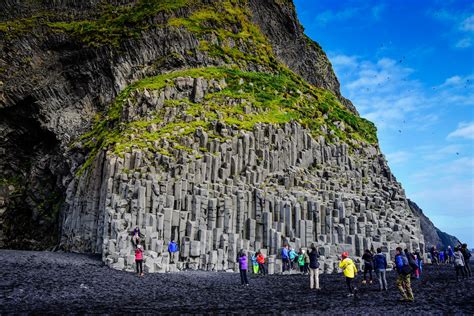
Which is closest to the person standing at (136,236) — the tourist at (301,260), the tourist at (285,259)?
the tourist at (285,259)

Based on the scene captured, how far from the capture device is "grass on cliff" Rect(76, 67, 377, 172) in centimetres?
3512

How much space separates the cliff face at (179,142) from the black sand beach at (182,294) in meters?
4.17

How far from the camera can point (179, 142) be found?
111 ft

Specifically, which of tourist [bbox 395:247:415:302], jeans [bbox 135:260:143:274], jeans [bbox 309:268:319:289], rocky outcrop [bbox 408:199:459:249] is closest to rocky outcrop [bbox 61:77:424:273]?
jeans [bbox 135:260:143:274]

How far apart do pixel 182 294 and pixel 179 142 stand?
55.2 ft

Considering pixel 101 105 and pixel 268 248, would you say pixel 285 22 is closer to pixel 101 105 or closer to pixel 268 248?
pixel 101 105

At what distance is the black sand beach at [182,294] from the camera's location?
47.9 ft

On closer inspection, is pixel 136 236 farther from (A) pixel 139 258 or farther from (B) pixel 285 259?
(B) pixel 285 259

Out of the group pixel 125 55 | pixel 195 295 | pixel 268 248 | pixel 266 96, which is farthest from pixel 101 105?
pixel 195 295

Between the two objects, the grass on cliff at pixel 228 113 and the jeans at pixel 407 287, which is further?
the grass on cliff at pixel 228 113

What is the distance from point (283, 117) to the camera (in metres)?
40.6

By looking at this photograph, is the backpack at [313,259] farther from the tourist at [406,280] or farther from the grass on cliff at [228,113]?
the grass on cliff at [228,113]

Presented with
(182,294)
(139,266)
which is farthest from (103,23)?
(182,294)

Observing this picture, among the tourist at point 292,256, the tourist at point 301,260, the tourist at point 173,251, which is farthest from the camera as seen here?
the tourist at point 292,256
